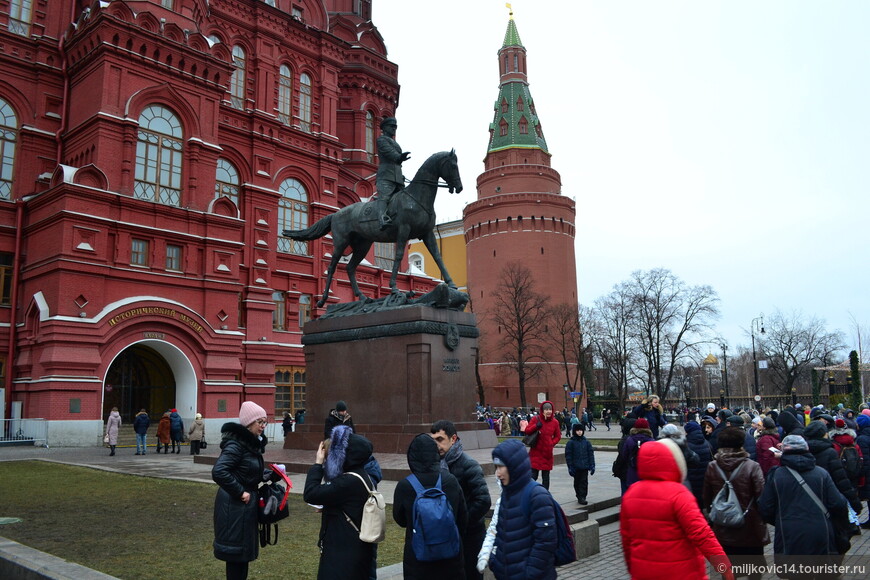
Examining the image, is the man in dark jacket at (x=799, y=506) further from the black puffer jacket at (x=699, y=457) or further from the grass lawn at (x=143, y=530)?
the grass lawn at (x=143, y=530)

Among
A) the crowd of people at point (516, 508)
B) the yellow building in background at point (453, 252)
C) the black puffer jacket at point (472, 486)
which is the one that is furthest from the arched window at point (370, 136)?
the black puffer jacket at point (472, 486)

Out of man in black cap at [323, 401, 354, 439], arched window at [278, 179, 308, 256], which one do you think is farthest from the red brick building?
man in black cap at [323, 401, 354, 439]

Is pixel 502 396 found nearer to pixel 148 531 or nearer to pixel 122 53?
pixel 122 53

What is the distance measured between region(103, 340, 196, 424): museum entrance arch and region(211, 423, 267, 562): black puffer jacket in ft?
80.1

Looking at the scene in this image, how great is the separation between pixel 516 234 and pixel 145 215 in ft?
144

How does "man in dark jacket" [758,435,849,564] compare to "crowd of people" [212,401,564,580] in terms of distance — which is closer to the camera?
"crowd of people" [212,401,564,580]

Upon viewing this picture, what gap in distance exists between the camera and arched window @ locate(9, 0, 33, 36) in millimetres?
29078

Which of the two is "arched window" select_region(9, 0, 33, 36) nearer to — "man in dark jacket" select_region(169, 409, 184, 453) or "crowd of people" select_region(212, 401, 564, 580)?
"man in dark jacket" select_region(169, 409, 184, 453)

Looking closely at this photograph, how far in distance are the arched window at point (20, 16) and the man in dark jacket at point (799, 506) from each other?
3370 centimetres

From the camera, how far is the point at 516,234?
66812 mm

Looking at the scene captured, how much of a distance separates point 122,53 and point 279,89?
36.7 ft

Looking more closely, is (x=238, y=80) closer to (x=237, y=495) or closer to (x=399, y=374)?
(x=399, y=374)

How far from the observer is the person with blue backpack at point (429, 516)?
14.4 ft

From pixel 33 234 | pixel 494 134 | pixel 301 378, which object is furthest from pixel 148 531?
pixel 494 134
